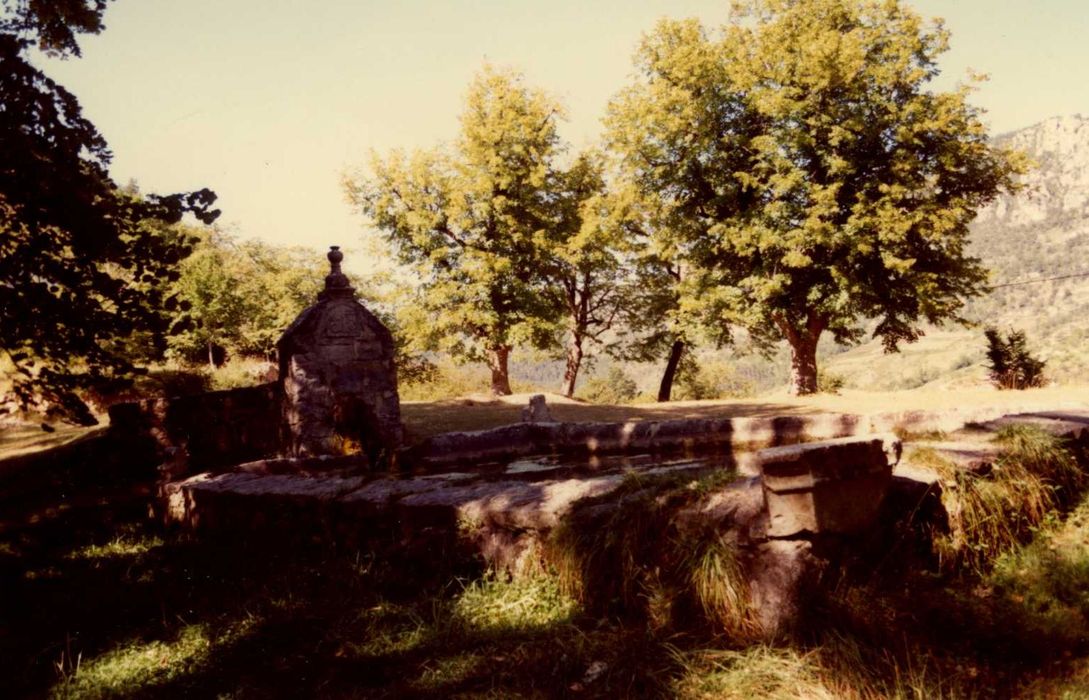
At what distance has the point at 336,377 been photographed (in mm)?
8852

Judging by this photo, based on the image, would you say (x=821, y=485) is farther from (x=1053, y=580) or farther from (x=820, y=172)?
(x=820, y=172)

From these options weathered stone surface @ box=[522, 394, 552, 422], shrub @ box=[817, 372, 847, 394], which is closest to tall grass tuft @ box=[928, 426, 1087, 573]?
weathered stone surface @ box=[522, 394, 552, 422]

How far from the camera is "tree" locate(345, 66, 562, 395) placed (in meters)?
21.1

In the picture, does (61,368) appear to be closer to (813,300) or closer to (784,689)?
(784,689)

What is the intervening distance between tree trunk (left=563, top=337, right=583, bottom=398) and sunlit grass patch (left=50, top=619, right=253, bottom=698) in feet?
66.5

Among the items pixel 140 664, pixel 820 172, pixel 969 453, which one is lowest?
pixel 140 664

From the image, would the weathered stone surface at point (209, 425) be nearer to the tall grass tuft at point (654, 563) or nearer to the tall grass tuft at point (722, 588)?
the tall grass tuft at point (654, 563)

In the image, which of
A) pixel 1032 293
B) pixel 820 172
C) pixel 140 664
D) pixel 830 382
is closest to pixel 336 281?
pixel 140 664

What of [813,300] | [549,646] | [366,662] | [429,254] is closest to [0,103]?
[366,662]

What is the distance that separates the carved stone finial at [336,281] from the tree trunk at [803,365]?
14511 millimetres

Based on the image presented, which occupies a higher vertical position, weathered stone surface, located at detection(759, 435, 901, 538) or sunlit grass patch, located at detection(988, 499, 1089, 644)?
weathered stone surface, located at detection(759, 435, 901, 538)

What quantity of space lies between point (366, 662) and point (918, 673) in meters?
2.40

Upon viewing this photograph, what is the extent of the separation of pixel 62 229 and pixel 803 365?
62.4 ft

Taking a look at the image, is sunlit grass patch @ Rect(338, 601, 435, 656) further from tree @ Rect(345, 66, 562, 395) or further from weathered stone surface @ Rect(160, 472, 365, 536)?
tree @ Rect(345, 66, 562, 395)
